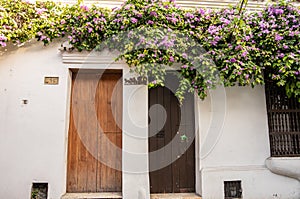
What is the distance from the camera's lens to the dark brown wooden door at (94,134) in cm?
430

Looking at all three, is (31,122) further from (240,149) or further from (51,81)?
(240,149)

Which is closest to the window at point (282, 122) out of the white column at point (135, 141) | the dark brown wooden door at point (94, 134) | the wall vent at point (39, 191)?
the white column at point (135, 141)

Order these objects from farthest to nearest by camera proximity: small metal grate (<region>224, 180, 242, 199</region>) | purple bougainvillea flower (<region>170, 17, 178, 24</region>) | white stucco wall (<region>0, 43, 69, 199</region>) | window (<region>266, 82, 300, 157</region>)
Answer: window (<region>266, 82, 300, 157</region>)
small metal grate (<region>224, 180, 242, 199</region>)
purple bougainvillea flower (<region>170, 17, 178, 24</region>)
white stucco wall (<region>0, 43, 69, 199</region>)

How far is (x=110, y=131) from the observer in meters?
4.44

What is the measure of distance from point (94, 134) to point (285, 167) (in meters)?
3.45

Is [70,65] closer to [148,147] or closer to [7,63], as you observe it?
[7,63]

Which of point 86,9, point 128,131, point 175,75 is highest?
point 86,9

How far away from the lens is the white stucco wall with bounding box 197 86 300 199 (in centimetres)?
421

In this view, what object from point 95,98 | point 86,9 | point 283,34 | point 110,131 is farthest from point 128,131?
point 283,34

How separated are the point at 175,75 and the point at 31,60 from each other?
2630 mm

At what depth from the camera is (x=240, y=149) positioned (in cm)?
440

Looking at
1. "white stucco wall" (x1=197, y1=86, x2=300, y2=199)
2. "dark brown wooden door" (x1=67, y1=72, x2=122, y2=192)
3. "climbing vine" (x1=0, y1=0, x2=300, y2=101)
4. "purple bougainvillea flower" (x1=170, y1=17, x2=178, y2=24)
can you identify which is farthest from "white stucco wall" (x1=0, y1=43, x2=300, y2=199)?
"purple bougainvillea flower" (x1=170, y1=17, x2=178, y2=24)

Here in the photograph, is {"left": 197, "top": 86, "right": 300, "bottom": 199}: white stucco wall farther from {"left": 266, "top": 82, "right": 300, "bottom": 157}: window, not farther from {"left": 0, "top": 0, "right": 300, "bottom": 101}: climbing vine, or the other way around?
{"left": 0, "top": 0, "right": 300, "bottom": 101}: climbing vine

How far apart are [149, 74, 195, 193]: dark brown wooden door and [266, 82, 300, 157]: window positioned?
4.82 feet
